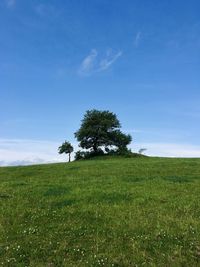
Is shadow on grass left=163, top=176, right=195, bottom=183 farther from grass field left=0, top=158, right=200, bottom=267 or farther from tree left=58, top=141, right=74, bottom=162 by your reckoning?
tree left=58, top=141, right=74, bottom=162

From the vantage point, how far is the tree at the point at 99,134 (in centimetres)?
9075

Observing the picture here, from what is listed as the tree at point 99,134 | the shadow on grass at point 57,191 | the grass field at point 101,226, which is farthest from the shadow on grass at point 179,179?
the tree at point 99,134

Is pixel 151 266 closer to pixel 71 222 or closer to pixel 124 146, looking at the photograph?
pixel 71 222

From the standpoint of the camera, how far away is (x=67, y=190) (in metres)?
23.9

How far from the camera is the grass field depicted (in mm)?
12945

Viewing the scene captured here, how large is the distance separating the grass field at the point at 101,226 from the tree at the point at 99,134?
66.4 m

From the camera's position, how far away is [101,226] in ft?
52.0

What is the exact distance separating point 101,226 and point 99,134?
7446 centimetres

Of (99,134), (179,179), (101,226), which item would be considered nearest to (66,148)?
(99,134)

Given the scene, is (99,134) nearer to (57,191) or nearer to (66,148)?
(66,148)

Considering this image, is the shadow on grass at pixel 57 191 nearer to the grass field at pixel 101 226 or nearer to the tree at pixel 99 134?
the grass field at pixel 101 226

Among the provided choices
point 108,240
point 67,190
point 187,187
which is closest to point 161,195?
point 187,187

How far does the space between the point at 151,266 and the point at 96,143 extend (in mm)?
79658

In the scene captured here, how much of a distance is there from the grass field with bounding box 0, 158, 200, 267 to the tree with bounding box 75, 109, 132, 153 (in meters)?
66.4
